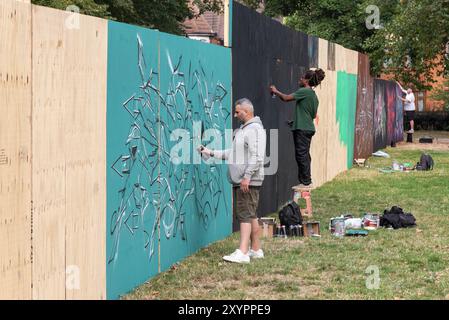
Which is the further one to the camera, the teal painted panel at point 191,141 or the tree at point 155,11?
the tree at point 155,11

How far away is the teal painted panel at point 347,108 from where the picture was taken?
21047 mm

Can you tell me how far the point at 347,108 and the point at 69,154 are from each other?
51.8 ft

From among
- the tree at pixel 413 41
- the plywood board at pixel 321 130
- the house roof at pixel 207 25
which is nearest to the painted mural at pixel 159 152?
the plywood board at pixel 321 130

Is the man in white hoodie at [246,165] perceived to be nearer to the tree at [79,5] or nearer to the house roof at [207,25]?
the tree at [79,5]

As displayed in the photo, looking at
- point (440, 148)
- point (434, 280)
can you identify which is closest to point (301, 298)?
point (434, 280)

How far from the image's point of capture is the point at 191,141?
10.6 m

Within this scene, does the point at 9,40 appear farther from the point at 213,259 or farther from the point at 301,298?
the point at 213,259

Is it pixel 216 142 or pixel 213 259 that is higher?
pixel 216 142

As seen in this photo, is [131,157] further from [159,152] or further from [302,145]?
[302,145]

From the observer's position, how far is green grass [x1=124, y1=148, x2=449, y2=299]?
28.7ft

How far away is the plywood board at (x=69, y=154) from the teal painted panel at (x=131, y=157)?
8.5 inches

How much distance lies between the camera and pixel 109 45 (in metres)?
7.96

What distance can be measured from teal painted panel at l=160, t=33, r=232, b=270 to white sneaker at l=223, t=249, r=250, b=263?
484mm
